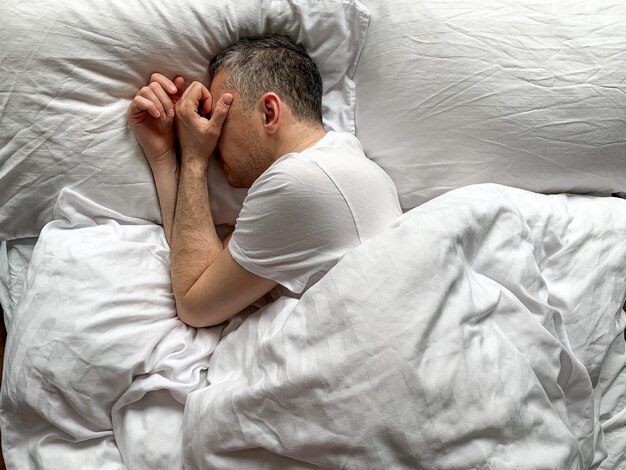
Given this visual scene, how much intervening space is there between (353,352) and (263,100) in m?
0.47

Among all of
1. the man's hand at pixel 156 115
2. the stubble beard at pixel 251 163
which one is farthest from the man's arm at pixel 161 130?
the stubble beard at pixel 251 163

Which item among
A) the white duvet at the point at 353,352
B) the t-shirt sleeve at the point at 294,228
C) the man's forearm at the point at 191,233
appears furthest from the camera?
the man's forearm at the point at 191,233

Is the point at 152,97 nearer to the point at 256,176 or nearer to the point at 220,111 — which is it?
the point at 220,111

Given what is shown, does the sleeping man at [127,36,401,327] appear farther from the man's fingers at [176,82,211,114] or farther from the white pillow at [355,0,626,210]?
the white pillow at [355,0,626,210]

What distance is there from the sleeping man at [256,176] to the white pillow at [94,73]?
4 cm

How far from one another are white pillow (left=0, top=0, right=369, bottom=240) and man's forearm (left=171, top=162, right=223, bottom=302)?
78 mm

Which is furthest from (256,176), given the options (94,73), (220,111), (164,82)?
(94,73)

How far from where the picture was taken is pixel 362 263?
918 millimetres

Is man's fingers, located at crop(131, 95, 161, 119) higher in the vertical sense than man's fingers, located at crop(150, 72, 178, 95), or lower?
lower

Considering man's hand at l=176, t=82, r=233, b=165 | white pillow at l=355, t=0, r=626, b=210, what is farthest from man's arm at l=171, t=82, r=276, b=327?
white pillow at l=355, t=0, r=626, b=210

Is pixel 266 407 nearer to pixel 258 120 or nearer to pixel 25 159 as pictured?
pixel 258 120

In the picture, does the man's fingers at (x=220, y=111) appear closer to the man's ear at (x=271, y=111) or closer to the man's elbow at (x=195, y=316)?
the man's ear at (x=271, y=111)

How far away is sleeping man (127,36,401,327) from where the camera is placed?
3.22 ft

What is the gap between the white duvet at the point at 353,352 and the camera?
85 cm
